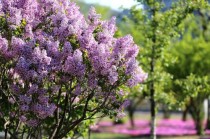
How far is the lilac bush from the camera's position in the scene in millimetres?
11242

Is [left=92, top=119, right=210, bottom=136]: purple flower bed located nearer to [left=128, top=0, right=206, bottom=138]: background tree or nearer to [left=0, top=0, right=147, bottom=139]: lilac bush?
[left=128, top=0, right=206, bottom=138]: background tree

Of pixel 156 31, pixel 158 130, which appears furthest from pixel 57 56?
pixel 158 130

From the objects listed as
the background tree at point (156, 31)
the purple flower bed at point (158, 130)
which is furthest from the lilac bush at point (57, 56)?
the purple flower bed at point (158, 130)

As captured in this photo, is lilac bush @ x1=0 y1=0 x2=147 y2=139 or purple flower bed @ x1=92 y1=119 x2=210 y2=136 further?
purple flower bed @ x1=92 y1=119 x2=210 y2=136

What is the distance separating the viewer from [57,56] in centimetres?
1140

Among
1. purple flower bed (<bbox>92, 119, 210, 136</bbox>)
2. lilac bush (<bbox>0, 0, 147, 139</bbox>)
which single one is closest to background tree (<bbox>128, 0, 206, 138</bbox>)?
lilac bush (<bbox>0, 0, 147, 139</bbox>)

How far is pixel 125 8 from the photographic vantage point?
21.4 metres

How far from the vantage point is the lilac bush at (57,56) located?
11242 millimetres

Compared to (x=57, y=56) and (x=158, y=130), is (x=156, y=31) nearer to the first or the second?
(x=57, y=56)

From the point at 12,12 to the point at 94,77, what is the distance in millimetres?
2498

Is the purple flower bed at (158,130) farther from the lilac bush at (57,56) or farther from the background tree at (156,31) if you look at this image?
the lilac bush at (57,56)

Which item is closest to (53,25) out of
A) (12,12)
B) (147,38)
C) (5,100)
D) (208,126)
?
(12,12)

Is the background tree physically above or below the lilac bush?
above

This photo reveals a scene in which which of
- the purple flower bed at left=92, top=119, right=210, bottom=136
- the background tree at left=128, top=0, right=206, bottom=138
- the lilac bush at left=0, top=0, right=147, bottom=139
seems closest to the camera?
the lilac bush at left=0, top=0, right=147, bottom=139
